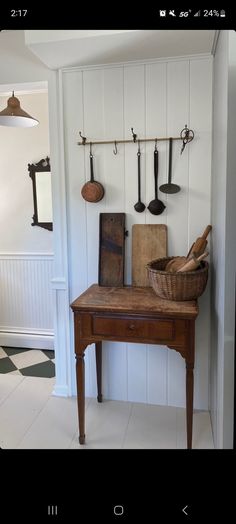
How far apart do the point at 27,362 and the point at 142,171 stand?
1.66 meters

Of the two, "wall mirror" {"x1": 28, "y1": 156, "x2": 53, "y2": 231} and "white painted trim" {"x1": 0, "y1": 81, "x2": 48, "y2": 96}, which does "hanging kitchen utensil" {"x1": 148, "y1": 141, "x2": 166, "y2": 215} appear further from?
"wall mirror" {"x1": 28, "y1": 156, "x2": 53, "y2": 231}

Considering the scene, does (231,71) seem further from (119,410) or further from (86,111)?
(119,410)

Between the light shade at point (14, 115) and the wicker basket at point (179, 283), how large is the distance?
98 cm

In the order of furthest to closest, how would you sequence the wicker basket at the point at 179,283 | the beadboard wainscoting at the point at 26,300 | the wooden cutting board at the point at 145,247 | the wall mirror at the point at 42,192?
the beadboard wainscoting at the point at 26,300 < the wall mirror at the point at 42,192 < the wooden cutting board at the point at 145,247 < the wicker basket at the point at 179,283

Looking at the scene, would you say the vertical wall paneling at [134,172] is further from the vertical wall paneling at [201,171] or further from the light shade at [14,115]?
the light shade at [14,115]

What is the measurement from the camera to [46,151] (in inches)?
100

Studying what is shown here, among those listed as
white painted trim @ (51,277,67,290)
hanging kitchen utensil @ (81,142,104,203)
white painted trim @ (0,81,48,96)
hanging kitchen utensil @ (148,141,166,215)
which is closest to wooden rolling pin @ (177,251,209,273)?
hanging kitchen utensil @ (148,141,166,215)

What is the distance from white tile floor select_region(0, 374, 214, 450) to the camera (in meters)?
1.60

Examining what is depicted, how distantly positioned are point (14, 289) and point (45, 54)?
5.75ft

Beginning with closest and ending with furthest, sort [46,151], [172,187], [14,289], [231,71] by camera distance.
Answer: [231,71]
[172,187]
[46,151]
[14,289]

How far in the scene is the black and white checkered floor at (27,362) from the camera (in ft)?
7.74

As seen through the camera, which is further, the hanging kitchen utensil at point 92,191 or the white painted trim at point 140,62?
the hanging kitchen utensil at point 92,191
